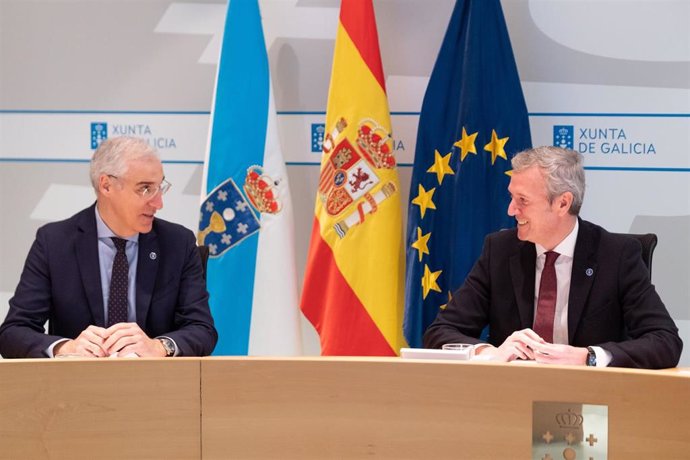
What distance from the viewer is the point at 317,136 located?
4594 mm

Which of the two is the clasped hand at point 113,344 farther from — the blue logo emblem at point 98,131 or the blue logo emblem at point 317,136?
the blue logo emblem at point 98,131

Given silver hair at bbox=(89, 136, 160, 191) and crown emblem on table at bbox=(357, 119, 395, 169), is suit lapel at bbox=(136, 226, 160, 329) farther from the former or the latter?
crown emblem on table at bbox=(357, 119, 395, 169)

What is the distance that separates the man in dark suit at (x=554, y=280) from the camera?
2914 mm

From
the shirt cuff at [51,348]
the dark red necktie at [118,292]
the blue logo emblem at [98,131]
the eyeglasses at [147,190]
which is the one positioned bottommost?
the shirt cuff at [51,348]

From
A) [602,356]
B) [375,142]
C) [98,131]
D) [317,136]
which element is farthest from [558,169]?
[98,131]

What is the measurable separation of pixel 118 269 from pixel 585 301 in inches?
59.1

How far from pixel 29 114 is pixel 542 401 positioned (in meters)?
3.59

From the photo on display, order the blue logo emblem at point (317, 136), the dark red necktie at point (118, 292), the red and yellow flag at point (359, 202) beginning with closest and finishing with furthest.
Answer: the dark red necktie at point (118, 292)
the red and yellow flag at point (359, 202)
the blue logo emblem at point (317, 136)

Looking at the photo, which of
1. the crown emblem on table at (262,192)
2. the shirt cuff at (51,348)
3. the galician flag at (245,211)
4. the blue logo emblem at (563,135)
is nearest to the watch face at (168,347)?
the shirt cuff at (51,348)

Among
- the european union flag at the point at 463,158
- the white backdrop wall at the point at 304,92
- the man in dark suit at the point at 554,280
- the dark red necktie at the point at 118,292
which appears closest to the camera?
the man in dark suit at the point at 554,280

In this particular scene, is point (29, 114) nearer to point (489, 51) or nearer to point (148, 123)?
point (148, 123)

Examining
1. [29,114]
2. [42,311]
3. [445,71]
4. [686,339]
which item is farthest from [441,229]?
[29,114]

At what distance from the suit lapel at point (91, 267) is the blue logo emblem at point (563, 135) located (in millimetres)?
2312

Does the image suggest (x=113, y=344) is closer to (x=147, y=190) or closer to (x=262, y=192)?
(x=147, y=190)
